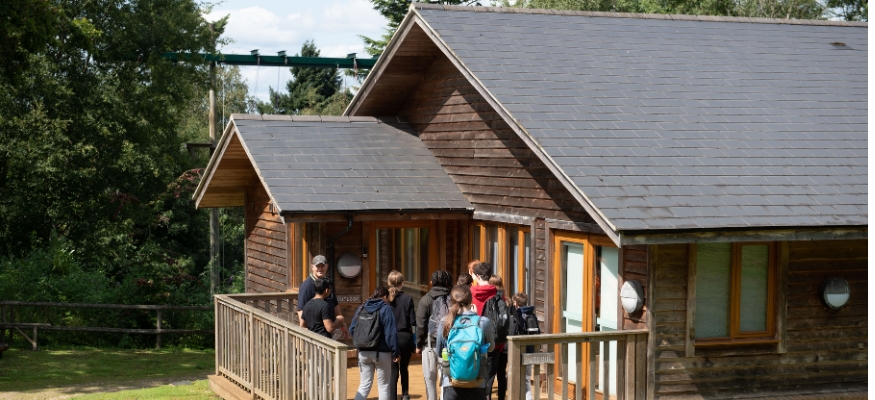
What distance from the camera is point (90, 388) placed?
18.1 meters

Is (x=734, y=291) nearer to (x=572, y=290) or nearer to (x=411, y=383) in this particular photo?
(x=572, y=290)

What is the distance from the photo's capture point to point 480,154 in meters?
14.7

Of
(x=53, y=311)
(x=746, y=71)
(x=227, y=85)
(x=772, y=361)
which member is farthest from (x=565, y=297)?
(x=227, y=85)

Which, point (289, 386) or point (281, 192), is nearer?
point (289, 386)

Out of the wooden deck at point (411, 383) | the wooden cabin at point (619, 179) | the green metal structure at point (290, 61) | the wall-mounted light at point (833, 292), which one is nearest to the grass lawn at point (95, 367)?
the wooden cabin at point (619, 179)

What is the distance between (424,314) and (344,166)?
485cm

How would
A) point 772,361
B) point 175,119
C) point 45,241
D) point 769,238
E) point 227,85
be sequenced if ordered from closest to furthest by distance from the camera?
point 769,238 → point 772,361 → point 45,241 → point 175,119 → point 227,85

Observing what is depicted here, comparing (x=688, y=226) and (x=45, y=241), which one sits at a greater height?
(x=688, y=226)

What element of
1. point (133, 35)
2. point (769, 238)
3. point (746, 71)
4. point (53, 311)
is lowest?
point (53, 311)

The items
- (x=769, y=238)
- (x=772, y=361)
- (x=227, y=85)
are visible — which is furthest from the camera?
(x=227, y=85)

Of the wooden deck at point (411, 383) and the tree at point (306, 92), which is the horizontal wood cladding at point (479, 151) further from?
the tree at point (306, 92)

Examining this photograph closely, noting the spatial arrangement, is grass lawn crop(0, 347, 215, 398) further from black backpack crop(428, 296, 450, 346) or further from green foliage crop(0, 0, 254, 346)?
black backpack crop(428, 296, 450, 346)

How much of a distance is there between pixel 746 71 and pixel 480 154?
3.68 m

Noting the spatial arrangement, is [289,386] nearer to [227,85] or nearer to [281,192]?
[281,192]
